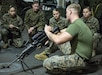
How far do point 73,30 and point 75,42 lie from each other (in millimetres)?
283

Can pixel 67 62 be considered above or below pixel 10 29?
below

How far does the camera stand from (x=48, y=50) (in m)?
4.76

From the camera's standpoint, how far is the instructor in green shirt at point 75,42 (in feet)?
11.8

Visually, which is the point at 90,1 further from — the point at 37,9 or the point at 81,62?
the point at 81,62

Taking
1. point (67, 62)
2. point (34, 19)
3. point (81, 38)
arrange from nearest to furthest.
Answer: point (81, 38) → point (67, 62) → point (34, 19)

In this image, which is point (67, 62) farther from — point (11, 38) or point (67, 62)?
point (11, 38)

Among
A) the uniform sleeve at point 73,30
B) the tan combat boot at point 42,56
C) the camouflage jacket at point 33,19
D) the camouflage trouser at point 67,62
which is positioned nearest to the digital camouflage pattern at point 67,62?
the camouflage trouser at point 67,62

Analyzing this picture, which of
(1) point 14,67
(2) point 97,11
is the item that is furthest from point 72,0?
(1) point 14,67

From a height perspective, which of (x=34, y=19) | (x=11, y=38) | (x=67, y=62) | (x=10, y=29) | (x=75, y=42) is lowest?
(x=67, y=62)

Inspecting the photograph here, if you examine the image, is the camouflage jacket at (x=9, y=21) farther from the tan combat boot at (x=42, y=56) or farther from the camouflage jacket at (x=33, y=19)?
the tan combat boot at (x=42, y=56)

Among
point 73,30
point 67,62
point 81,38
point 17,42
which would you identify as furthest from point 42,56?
point 73,30

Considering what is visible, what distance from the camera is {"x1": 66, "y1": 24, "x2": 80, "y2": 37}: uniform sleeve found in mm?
3521

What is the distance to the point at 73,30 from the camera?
3564mm

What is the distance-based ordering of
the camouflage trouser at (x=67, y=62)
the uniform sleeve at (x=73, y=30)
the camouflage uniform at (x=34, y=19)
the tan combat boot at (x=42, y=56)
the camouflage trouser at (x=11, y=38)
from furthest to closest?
the camouflage uniform at (x=34, y=19)
the camouflage trouser at (x=11, y=38)
the tan combat boot at (x=42, y=56)
the camouflage trouser at (x=67, y=62)
the uniform sleeve at (x=73, y=30)
